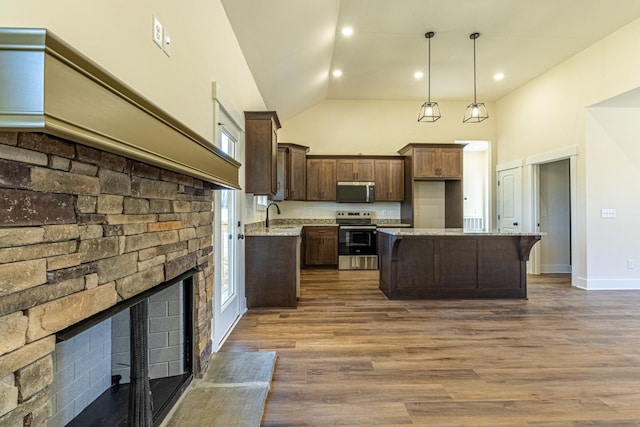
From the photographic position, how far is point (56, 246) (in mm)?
867

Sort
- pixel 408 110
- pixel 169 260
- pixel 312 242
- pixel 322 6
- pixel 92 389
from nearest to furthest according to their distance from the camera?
Answer: pixel 92 389 → pixel 169 260 → pixel 322 6 → pixel 312 242 → pixel 408 110

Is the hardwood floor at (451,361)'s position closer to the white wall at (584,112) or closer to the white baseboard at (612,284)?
the white baseboard at (612,284)

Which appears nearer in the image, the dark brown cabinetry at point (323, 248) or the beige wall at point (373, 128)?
the dark brown cabinetry at point (323, 248)

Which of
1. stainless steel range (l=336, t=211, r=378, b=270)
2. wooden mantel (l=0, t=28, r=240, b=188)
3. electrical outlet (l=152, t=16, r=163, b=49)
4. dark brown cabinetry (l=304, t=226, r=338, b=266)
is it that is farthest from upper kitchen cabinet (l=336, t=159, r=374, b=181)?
wooden mantel (l=0, t=28, r=240, b=188)

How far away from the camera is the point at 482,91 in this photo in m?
6.35

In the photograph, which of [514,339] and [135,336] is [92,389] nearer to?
[135,336]

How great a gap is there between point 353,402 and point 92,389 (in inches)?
52.3

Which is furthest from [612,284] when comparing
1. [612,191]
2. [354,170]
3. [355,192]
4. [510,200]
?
[354,170]

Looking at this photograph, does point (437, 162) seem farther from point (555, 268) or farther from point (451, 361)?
point (451, 361)

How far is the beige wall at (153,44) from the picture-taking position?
95 centimetres

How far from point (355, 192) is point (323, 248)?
130 centimetres

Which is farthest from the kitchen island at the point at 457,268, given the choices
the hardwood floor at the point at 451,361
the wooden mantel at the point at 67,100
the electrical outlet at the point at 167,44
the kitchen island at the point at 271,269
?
the wooden mantel at the point at 67,100

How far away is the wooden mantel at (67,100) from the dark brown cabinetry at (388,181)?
576 centimetres

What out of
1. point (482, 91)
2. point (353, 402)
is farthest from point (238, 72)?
point (482, 91)
